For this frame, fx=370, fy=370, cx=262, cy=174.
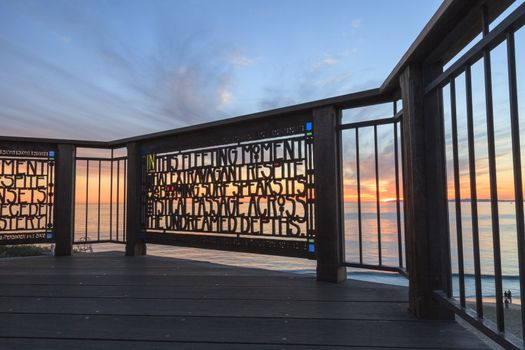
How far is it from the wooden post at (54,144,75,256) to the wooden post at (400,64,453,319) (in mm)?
5935

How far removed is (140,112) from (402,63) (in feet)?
38.3

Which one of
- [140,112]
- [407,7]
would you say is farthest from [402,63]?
[140,112]

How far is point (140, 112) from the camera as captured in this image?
13234 mm

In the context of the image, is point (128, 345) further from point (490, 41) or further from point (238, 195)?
point (238, 195)

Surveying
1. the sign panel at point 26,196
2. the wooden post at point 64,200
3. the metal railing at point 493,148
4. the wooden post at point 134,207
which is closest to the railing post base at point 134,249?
the wooden post at point 134,207

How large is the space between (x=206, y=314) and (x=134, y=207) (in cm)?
410

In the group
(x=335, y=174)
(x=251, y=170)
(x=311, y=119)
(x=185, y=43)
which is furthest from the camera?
(x=185, y=43)

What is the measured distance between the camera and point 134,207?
6.62m

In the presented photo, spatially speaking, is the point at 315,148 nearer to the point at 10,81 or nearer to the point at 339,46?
the point at 339,46

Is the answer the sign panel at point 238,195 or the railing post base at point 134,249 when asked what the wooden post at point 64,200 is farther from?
the sign panel at point 238,195

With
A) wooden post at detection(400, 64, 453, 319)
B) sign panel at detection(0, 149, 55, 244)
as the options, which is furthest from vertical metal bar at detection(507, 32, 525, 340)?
sign panel at detection(0, 149, 55, 244)

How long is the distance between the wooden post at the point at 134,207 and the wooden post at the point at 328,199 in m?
3.62

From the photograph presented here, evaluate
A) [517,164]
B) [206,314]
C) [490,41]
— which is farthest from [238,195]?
[517,164]

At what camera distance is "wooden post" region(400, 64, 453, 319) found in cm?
283
